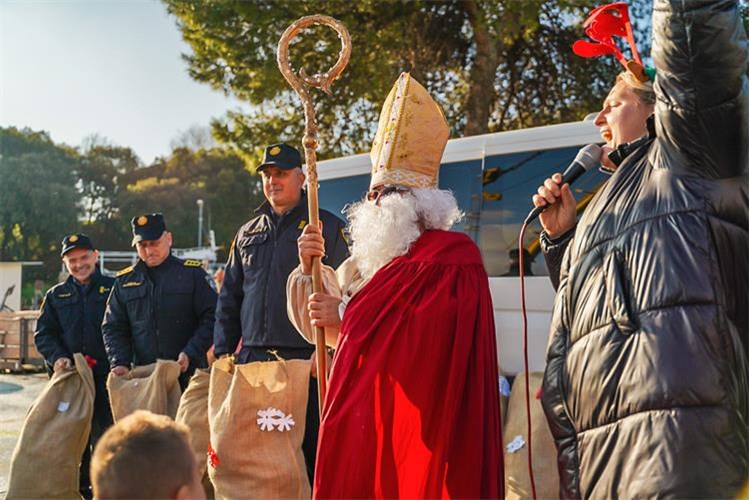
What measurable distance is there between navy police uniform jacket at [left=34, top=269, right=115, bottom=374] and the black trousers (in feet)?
7.29

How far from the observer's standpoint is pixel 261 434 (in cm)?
493

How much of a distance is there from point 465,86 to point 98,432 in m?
9.06

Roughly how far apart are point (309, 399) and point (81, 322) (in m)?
2.61

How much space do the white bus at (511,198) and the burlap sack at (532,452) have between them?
0.61 m

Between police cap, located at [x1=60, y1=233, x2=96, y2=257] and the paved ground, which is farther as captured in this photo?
the paved ground

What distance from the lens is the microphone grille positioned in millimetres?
2938

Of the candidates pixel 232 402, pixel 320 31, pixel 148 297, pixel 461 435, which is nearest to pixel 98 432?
pixel 148 297

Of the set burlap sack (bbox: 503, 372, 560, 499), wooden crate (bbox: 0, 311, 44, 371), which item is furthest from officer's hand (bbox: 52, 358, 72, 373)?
wooden crate (bbox: 0, 311, 44, 371)

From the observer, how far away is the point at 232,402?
4.93m

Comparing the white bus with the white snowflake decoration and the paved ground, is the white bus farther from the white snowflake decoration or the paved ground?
the paved ground

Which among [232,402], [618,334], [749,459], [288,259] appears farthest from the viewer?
[288,259]

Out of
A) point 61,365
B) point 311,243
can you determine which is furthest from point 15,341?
point 311,243

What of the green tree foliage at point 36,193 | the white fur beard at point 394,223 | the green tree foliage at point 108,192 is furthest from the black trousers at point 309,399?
the green tree foliage at point 108,192

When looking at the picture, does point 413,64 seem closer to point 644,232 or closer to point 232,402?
point 232,402
